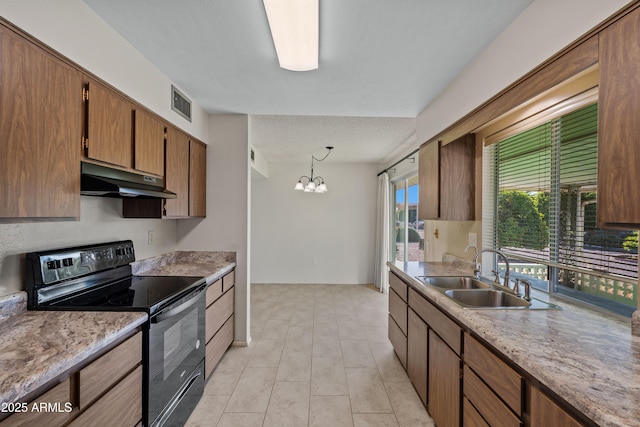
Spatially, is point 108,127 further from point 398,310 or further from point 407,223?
point 407,223

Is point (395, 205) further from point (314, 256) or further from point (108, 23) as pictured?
point (108, 23)

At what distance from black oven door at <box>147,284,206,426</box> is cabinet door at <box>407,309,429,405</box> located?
1.66 meters

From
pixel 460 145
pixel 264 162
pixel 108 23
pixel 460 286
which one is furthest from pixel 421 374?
pixel 264 162

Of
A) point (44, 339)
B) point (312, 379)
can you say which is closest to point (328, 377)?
point (312, 379)

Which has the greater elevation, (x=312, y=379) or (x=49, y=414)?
(x=49, y=414)

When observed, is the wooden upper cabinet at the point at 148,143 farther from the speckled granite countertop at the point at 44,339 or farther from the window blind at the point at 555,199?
the window blind at the point at 555,199

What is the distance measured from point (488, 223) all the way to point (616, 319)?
3.79 feet

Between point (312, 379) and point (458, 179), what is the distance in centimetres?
221

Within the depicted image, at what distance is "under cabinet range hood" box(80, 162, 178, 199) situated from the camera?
57.9 inches

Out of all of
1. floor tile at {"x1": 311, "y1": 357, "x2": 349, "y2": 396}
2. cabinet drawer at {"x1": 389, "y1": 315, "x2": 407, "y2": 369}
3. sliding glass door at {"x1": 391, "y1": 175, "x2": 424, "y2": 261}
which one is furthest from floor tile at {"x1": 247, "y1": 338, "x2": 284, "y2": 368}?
sliding glass door at {"x1": 391, "y1": 175, "x2": 424, "y2": 261}

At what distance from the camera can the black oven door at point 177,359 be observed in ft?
5.07

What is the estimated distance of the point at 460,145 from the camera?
99.5 inches

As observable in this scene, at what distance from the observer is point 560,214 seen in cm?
169

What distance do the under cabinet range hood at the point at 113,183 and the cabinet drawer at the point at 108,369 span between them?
31.3 inches
